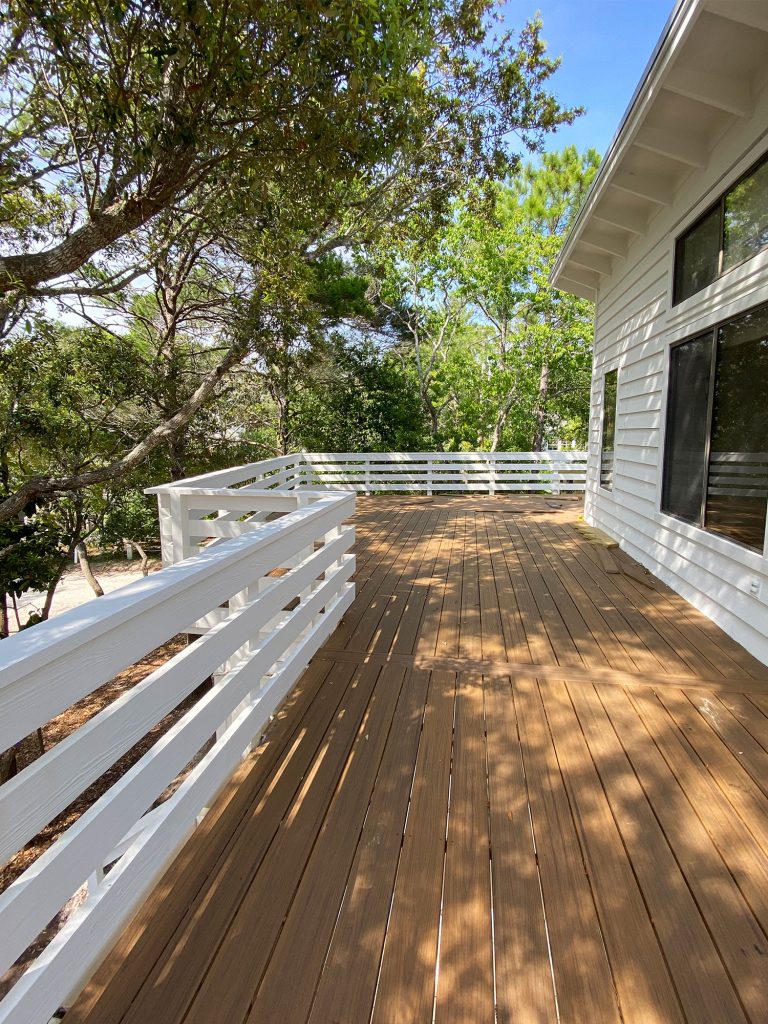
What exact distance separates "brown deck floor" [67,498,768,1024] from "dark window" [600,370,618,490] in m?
3.09

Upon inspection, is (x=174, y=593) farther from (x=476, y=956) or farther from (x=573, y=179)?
(x=573, y=179)

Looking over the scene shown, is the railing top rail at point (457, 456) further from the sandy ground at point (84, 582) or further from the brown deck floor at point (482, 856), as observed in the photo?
the sandy ground at point (84, 582)

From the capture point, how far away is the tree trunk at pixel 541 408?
14.1 meters

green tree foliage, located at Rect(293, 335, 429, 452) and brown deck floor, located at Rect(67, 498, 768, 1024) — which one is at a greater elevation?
green tree foliage, located at Rect(293, 335, 429, 452)

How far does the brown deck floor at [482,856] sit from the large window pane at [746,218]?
220 cm

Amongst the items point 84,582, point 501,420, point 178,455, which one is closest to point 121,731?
point 178,455

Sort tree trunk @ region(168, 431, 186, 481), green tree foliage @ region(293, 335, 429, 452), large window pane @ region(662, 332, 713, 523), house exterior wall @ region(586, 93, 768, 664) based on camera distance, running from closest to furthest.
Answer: house exterior wall @ region(586, 93, 768, 664) → large window pane @ region(662, 332, 713, 523) → tree trunk @ region(168, 431, 186, 481) → green tree foliage @ region(293, 335, 429, 452)

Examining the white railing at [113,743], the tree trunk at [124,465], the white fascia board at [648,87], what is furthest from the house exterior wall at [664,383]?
the tree trunk at [124,465]

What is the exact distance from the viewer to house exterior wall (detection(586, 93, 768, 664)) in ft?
9.00

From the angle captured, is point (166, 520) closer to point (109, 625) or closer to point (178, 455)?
point (109, 625)

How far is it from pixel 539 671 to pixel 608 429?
13.2 feet

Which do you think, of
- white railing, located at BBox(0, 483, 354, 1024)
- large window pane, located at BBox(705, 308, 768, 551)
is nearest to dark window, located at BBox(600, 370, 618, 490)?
large window pane, located at BBox(705, 308, 768, 551)

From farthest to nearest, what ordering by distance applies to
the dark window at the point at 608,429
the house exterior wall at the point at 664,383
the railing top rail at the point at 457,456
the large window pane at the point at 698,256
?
the railing top rail at the point at 457,456
the dark window at the point at 608,429
the large window pane at the point at 698,256
the house exterior wall at the point at 664,383

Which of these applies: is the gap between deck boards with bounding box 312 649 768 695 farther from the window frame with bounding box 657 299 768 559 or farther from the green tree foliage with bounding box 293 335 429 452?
the green tree foliage with bounding box 293 335 429 452
